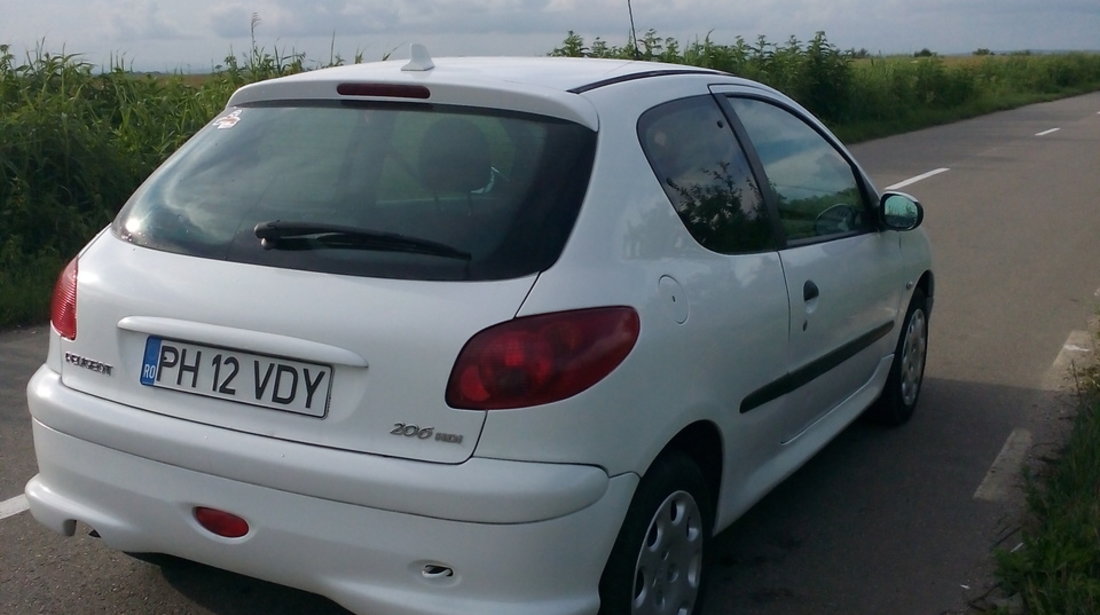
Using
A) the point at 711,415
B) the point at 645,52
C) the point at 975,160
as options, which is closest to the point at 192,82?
the point at 645,52

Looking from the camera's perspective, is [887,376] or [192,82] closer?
[887,376]

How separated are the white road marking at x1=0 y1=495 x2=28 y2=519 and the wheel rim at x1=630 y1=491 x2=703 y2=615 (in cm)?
248

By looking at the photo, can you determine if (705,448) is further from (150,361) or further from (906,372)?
(906,372)

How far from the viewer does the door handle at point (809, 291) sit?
4.00 meters

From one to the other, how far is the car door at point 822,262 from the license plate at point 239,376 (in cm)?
141

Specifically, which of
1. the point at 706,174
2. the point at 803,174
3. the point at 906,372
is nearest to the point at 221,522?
the point at 706,174

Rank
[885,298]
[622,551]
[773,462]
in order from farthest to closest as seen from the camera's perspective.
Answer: [885,298] < [773,462] < [622,551]

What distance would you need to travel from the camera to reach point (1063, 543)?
378 cm

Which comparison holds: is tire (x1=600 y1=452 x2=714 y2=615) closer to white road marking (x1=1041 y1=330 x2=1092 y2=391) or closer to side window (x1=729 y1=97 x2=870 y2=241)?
side window (x1=729 y1=97 x2=870 y2=241)

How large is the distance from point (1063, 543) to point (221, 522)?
259 centimetres

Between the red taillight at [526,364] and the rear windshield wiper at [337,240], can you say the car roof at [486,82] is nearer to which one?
the rear windshield wiper at [337,240]

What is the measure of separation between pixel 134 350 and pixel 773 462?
2054mm

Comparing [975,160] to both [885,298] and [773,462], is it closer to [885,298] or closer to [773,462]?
Answer: [885,298]

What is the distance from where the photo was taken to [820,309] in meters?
→ 4.13
